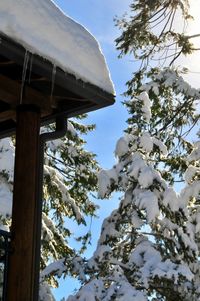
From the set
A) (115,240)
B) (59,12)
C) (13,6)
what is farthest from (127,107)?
(13,6)

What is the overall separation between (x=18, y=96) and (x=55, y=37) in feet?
2.71

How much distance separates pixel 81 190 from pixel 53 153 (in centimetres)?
130

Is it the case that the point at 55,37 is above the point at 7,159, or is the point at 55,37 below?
below

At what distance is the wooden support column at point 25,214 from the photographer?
4.02 m

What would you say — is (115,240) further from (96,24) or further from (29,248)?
(29,248)

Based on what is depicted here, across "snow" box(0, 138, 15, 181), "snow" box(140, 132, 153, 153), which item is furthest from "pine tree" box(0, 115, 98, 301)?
"snow" box(140, 132, 153, 153)

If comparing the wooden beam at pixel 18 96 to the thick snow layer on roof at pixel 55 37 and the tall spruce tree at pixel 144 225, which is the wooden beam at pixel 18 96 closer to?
the thick snow layer on roof at pixel 55 37

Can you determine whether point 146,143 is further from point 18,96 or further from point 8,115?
point 18,96

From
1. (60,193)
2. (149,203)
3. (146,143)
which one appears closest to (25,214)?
(149,203)

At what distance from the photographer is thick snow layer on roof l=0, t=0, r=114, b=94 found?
3.47 metres

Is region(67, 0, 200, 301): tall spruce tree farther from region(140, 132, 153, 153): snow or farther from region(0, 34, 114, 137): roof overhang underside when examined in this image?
region(0, 34, 114, 137): roof overhang underside

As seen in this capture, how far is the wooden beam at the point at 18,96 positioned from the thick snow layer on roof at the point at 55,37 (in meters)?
0.67

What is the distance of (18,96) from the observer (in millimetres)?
4445

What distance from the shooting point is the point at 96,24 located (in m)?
9.52
